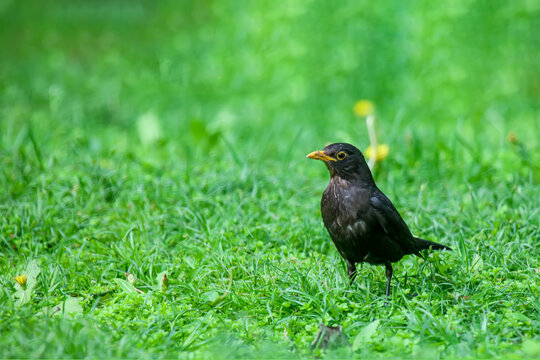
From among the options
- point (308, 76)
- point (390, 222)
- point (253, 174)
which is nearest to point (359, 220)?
point (390, 222)

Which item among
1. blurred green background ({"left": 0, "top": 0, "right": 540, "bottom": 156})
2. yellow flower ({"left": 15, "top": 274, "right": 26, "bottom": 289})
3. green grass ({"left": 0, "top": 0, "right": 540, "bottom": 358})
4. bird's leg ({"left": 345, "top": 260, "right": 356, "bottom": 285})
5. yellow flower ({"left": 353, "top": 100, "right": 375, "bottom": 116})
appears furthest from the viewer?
blurred green background ({"left": 0, "top": 0, "right": 540, "bottom": 156})

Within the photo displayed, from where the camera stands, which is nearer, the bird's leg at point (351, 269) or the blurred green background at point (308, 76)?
the bird's leg at point (351, 269)

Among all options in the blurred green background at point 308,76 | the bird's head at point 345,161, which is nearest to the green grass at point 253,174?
the blurred green background at point 308,76

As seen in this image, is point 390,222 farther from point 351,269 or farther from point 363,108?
point 363,108

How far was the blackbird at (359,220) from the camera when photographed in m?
3.65

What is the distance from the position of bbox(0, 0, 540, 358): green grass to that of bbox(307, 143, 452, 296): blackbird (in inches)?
7.1

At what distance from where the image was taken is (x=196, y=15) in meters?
9.64

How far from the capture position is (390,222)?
12.1 ft

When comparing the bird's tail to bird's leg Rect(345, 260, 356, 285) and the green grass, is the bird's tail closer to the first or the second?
the green grass

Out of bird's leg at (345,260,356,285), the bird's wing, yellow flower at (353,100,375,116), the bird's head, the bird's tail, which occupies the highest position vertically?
the bird's head

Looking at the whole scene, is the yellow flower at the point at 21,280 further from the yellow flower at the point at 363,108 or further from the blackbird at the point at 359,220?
the yellow flower at the point at 363,108

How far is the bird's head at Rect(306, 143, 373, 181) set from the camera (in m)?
3.84

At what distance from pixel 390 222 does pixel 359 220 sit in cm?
19

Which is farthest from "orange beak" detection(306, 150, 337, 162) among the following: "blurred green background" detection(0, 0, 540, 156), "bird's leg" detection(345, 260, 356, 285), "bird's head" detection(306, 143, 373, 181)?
"blurred green background" detection(0, 0, 540, 156)
